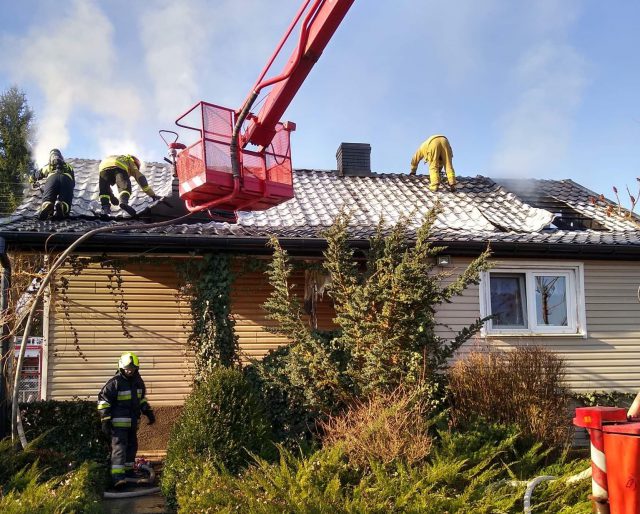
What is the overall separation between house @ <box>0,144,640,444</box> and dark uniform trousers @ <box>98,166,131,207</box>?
0.35m

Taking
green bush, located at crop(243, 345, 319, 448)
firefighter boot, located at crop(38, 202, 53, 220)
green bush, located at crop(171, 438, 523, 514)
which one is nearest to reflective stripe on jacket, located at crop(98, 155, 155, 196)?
firefighter boot, located at crop(38, 202, 53, 220)

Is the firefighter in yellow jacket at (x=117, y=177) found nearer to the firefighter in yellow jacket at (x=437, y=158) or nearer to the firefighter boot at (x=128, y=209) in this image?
the firefighter boot at (x=128, y=209)

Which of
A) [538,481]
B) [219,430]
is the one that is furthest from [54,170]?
[538,481]

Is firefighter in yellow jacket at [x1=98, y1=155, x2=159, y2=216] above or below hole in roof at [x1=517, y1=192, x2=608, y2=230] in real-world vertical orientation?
above

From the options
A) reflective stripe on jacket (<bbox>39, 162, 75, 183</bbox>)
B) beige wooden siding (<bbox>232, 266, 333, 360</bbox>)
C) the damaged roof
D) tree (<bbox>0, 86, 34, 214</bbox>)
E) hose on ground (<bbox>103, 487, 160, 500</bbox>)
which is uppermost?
tree (<bbox>0, 86, 34, 214</bbox>)

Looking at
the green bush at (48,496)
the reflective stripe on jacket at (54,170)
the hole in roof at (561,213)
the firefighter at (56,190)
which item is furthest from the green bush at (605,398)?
the reflective stripe on jacket at (54,170)

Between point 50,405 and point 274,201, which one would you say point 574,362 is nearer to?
point 274,201

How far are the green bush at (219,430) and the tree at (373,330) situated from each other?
3.00 feet

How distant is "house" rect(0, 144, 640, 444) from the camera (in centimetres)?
959

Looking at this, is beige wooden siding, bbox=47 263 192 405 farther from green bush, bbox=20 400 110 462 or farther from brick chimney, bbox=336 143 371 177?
brick chimney, bbox=336 143 371 177

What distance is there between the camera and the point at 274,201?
859cm

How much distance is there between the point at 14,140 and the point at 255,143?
27135mm

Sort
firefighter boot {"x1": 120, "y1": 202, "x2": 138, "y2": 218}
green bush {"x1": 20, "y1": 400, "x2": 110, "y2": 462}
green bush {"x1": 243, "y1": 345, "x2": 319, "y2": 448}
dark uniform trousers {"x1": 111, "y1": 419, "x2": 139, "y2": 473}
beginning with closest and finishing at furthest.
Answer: green bush {"x1": 243, "y1": 345, "x2": 319, "y2": 448}
dark uniform trousers {"x1": 111, "y1": 419, "x2": 139, "y2": 473}
green bush {"x1": 20, "y1": 400, "x2": 110, "y2": 462}
firefighter boot {"x1": 120, "y1": 202, "x2": 138, "y2": 218}

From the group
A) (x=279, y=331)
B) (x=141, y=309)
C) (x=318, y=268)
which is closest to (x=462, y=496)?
(x=279, y=331)
